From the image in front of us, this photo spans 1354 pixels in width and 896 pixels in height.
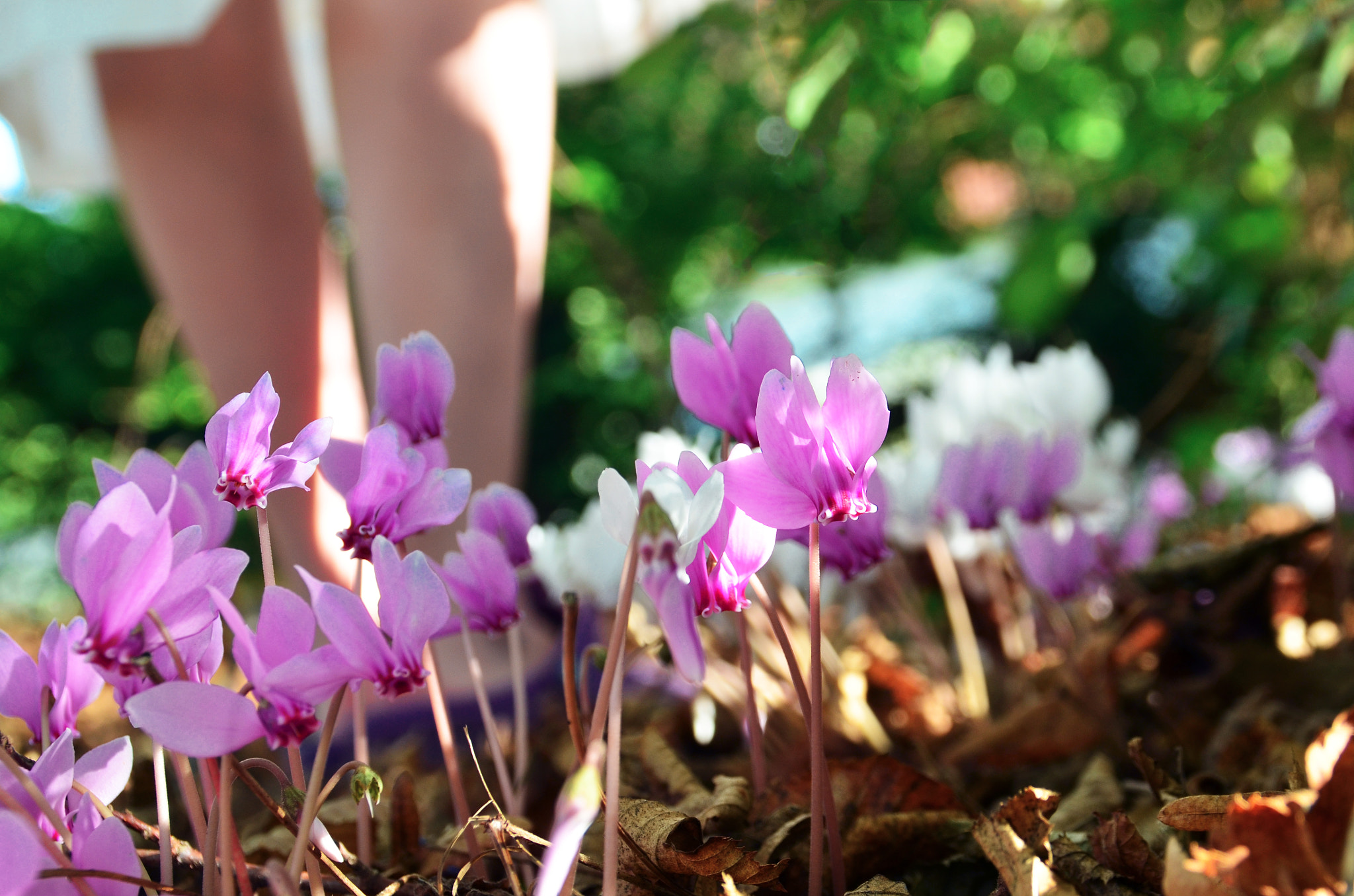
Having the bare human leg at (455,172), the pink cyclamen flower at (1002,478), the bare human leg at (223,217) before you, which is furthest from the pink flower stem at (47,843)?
the bare human leg at (223,217)

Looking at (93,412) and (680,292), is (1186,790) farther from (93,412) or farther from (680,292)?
(93,412)

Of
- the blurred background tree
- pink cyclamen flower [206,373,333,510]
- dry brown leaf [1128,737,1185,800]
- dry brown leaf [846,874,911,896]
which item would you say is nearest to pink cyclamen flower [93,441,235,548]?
pink cyclamen flower [206,373,333,510]

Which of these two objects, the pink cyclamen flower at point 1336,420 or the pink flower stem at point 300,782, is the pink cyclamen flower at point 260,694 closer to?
the pink flower stem at point 300,782

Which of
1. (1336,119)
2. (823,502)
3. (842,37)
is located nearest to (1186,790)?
(823,502)

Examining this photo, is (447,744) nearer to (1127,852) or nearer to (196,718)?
(196,718)

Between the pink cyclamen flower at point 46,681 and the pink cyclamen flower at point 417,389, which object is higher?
the pink cyclamen flower at point 417,389

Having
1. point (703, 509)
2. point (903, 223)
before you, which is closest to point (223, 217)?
point (703, 509)
